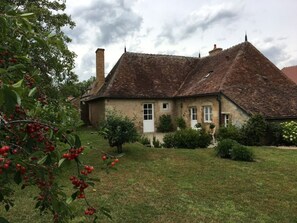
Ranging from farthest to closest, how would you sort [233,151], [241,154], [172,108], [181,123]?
[172,108], [181,123], [233,151], [241,154]

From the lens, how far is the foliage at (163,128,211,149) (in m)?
13.8

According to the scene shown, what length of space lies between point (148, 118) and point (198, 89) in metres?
4.07

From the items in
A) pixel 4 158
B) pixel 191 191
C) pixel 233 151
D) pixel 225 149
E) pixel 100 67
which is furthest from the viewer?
pixel 100 67

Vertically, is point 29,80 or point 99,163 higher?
point 29,80

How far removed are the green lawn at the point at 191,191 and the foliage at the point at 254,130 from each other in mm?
3457

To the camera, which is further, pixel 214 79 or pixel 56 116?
pixel 214 79

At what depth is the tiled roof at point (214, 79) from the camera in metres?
17.4

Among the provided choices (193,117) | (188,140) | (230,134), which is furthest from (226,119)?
(188,140)

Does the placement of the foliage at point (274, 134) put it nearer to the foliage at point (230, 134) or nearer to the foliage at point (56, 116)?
the foliage at point (230, 134)

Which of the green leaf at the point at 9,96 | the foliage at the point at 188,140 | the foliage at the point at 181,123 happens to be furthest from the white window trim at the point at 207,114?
the green leaf at the point at 9,96

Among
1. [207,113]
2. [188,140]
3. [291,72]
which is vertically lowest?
[188,140]

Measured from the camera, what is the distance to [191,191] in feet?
24.8

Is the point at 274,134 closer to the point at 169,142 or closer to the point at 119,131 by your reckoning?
the point at 169,142

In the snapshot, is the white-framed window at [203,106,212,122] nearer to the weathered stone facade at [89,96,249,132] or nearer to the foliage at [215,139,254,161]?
the weathered stone facade at [89,96,249,132]
